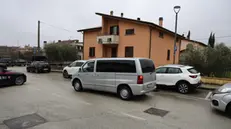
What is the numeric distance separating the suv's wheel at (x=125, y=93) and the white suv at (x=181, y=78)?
3.17 m

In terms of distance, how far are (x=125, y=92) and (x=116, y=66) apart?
1273 millimetres

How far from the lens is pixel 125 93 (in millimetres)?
6430

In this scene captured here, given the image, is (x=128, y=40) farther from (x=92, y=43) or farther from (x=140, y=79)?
(x=140, y=79)

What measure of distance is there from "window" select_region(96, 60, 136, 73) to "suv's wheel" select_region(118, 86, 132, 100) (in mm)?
790

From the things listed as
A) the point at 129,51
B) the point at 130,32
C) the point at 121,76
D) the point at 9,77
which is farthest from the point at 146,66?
the point at 130,32

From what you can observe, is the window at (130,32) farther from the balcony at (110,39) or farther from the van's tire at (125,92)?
the van's tire at (125,92)

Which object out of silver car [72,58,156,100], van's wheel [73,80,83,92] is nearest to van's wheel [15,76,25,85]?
van's wheel [73,80,83,92]

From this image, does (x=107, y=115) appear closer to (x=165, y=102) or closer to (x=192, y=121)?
(x=192, y=121)

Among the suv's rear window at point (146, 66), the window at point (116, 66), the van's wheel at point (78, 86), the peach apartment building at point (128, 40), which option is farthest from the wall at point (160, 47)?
the van's wheel at point (78, 86)

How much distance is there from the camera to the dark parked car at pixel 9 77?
28.8 feet

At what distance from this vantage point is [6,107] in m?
5.18

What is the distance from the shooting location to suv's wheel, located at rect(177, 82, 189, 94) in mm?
7850

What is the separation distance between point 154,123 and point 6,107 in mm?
5206

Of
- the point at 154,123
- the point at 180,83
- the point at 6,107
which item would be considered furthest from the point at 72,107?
the point at 180,83
